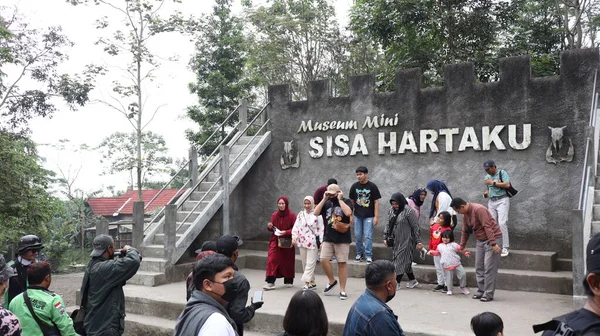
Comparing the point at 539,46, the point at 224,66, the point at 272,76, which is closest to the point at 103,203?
the point at 272,76

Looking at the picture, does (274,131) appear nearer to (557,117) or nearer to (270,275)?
(270,275)

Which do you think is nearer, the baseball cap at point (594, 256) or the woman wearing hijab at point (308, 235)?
the baseball cap at point (594, 256)

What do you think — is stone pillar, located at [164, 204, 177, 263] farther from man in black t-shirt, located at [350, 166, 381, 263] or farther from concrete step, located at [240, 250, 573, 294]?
concrete step, located at [240, 250, 573, 294]

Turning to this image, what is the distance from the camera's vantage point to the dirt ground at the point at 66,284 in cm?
1549

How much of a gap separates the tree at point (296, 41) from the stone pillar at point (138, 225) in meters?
13.3

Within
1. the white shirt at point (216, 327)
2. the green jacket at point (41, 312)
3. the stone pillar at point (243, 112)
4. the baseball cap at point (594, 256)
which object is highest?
the stone pillar at point (243, 112)

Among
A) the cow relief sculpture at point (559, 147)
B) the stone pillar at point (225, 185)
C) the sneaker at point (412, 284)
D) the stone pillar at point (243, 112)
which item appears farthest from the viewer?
the stone pillar at point (243, 112)

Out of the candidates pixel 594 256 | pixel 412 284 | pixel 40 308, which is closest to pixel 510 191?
pixel 412 284

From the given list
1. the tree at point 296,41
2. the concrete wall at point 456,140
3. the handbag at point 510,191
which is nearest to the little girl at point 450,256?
the handbag at point 510,191

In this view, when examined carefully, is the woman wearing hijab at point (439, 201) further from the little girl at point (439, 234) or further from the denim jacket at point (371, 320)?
the denim jacket at point (371, 320)

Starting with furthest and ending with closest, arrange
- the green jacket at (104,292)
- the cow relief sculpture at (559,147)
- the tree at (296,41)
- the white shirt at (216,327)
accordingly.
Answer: the tree at (296,41) < the cow relief sculpture at (559,147) < the green jacket at (104,292) < the white shirt at (216,327)

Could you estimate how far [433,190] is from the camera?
909cm

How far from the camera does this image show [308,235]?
838 centimetres

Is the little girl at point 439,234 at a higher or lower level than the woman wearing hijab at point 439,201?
lower
